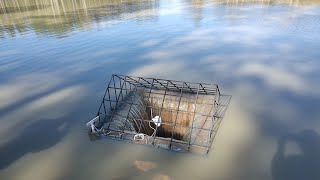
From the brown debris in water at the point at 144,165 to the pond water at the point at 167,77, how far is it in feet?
0.22

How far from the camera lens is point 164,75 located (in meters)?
30.1

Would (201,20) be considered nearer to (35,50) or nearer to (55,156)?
(35,50)

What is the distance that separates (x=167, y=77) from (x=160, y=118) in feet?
29.2

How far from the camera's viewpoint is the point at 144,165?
1670 cm

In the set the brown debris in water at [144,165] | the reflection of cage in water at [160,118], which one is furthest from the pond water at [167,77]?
the reflection of cage in water at [160,118]

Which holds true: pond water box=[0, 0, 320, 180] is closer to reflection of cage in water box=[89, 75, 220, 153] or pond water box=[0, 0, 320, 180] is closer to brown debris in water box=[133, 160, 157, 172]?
brown debris in water box=[133, 160, 157, 172]

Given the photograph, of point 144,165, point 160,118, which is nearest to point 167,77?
point 160,118

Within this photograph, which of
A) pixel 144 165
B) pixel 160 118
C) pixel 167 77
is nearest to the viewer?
pixel 144 165

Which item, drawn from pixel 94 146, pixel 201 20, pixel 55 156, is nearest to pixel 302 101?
pixel 94 146

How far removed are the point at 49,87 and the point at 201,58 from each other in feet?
63.7

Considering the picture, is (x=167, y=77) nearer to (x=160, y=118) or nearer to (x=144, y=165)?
(x=160, y=118)

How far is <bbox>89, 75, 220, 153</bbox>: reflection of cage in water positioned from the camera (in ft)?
60.1

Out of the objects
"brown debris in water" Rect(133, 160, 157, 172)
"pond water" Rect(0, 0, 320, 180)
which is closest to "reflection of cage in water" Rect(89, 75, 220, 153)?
"pond water" Rect(0, 0, 320, 180)

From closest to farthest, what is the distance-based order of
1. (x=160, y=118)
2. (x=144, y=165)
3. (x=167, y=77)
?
(x=144, y=165) → (x=160, y=118) → (x=167, y=77)
